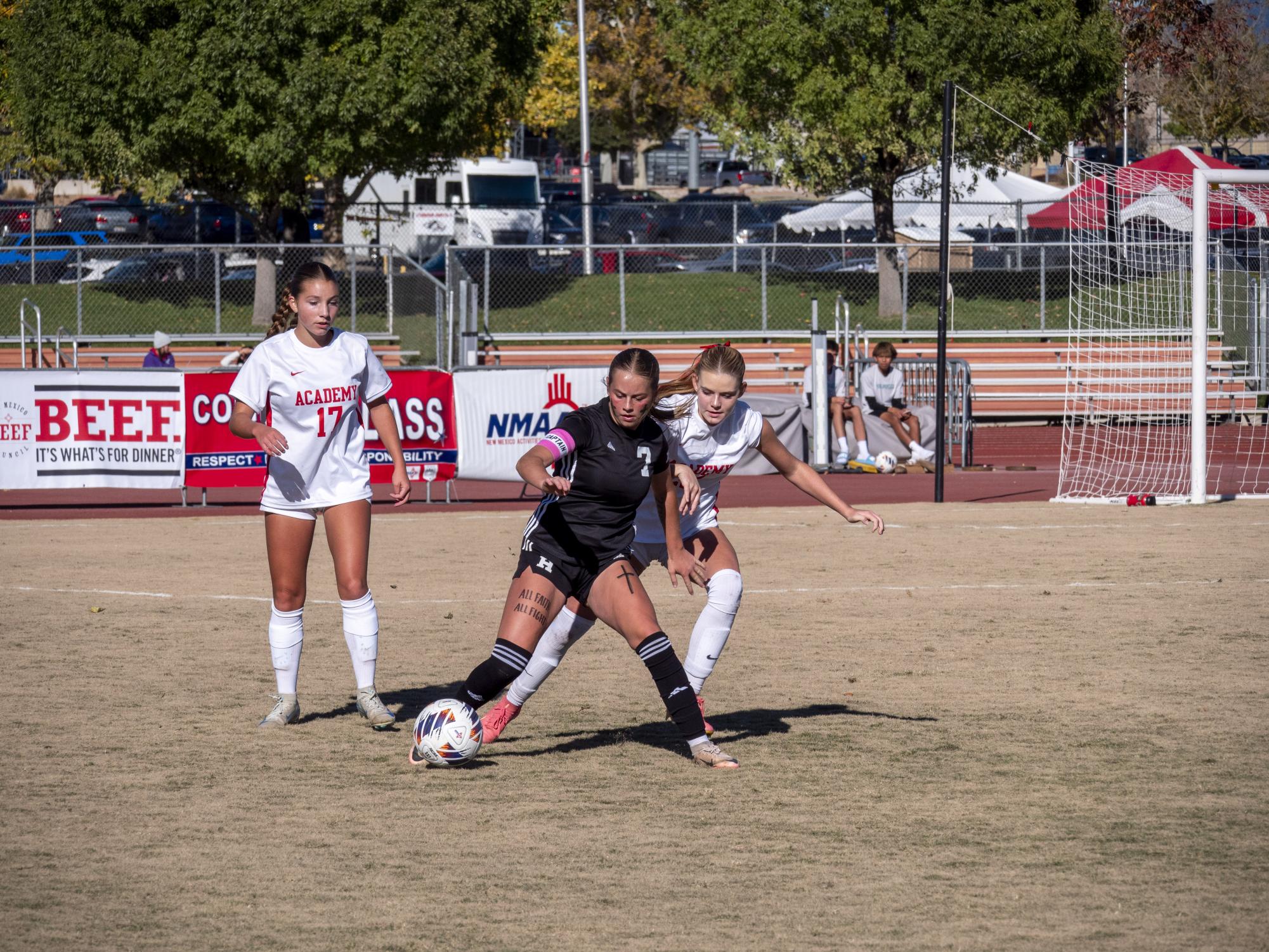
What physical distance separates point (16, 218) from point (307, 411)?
29.6 m

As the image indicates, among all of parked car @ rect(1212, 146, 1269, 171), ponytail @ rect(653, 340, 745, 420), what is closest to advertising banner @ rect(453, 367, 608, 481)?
ponytail @ rect(653, 340, 745, 420)

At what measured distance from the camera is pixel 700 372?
6594 mm

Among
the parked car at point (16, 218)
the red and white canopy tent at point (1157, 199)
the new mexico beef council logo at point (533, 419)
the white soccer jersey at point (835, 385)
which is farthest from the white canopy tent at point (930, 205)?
the new mexico beef council logo at point (533, 419)

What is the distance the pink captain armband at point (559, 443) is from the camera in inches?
237

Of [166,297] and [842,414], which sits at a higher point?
[166,297]

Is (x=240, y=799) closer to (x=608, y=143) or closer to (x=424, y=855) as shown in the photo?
(x=424, y=855)

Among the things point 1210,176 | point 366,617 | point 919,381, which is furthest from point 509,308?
point 366,617

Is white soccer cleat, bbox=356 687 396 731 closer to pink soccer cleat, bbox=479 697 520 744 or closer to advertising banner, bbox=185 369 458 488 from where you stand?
pink soccer cleat, bbox=479 697 520 744

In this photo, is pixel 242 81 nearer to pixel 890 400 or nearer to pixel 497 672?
pixel 890 400

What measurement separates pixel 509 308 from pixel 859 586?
1752cm

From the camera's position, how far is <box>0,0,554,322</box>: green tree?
94.4 ft

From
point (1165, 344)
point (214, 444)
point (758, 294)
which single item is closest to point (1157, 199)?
point (1165, 344)

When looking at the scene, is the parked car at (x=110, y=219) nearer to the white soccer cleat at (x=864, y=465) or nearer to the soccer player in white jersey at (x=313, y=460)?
the white soccer cleat at (x=864, y=465)

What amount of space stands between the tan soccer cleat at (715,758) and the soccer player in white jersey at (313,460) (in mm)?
1615
